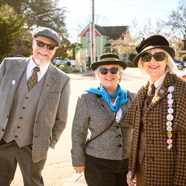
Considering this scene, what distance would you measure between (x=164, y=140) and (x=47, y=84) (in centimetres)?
140

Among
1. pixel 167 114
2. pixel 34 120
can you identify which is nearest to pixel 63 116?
pixel 34 120

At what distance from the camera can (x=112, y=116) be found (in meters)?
2.32

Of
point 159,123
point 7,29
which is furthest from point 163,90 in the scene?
point 7,29

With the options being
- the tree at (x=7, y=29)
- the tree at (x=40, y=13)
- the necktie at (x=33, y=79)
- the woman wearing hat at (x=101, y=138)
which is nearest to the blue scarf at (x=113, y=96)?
the woman wearing hat at (x=101, y=138)

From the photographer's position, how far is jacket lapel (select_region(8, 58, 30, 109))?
7.79ft

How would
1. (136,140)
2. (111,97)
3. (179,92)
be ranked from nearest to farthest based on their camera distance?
(179,92), (136,140), (111,97)

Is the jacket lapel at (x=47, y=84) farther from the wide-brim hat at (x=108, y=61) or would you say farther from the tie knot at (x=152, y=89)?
the tie knot at (x=152, y=89)

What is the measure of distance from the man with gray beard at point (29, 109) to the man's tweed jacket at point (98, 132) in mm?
366

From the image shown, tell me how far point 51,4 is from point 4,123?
38420 mm

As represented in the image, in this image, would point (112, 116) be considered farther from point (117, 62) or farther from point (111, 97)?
point (117, 62)

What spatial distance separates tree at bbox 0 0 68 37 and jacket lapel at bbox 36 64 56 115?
3477 centimetres

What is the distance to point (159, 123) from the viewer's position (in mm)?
1837

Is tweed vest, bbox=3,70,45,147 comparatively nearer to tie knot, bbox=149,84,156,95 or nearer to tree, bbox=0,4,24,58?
tie knot, bbox=149,84,156,95

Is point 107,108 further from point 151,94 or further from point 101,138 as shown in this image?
point 151,94
